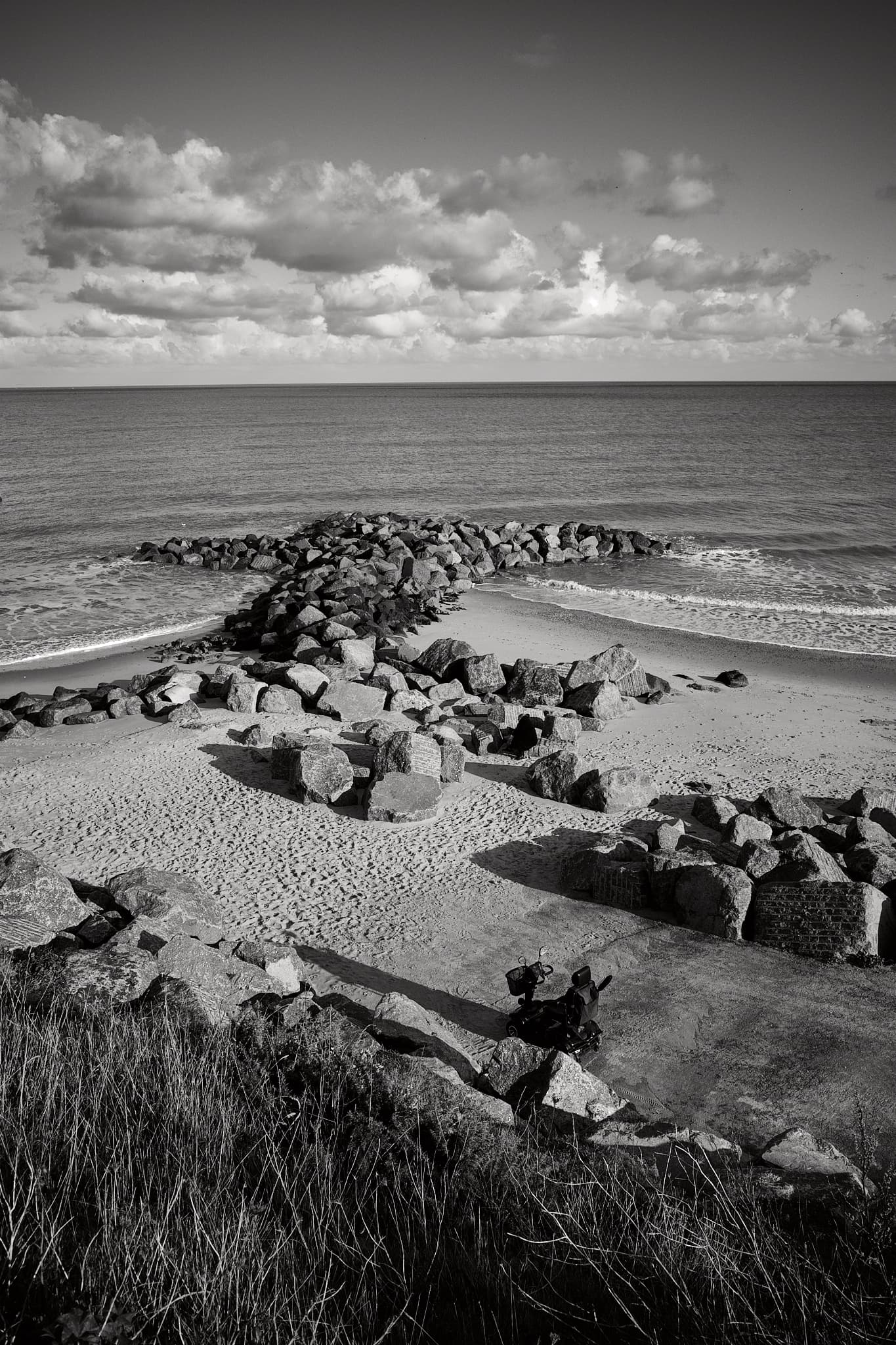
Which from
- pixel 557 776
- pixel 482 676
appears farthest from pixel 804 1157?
pixel 482 676

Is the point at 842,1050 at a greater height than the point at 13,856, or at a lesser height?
lesser

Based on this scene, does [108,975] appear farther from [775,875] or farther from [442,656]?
[442,656]

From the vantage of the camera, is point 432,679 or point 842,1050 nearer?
point 842,1050

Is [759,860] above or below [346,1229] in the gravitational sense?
below

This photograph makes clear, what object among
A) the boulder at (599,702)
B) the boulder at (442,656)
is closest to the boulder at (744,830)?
the boulder at (599,702)

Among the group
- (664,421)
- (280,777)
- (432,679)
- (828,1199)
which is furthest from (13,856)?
(664,421)

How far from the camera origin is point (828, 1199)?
4.44 metres

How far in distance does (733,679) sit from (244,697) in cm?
852

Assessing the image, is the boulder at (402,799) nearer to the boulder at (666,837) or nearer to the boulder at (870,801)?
the boulder at (666,837)

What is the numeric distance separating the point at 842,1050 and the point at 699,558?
24182 mm

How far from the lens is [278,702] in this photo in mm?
14344

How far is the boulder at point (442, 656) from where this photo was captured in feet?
52.6

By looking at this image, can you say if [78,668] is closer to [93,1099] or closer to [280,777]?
Result: [280,777]

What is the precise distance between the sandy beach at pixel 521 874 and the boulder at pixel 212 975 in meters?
0.91
